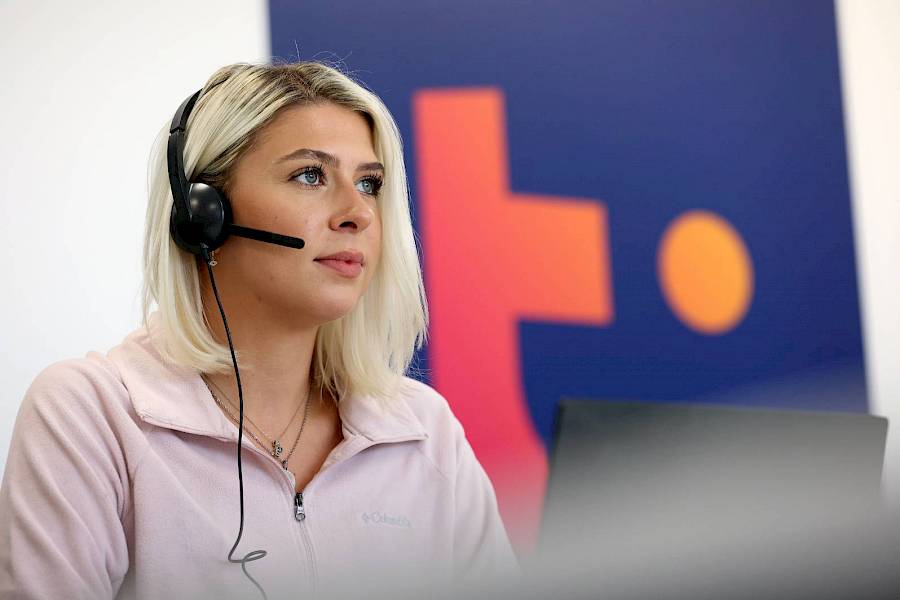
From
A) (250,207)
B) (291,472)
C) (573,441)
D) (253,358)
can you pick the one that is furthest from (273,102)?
(573,441)

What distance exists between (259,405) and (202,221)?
24 centimetres

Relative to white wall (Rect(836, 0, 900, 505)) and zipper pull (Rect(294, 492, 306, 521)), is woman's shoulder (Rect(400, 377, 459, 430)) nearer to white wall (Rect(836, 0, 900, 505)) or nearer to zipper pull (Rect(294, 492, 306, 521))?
zipper pull (Rect(294, 492, 306, 521))

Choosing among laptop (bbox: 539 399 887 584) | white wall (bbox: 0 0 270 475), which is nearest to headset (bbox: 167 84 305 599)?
laptop (bbox: 539 399 887 584)

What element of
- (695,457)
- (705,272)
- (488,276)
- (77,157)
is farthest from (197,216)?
(705,272)

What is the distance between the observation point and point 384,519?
129cm

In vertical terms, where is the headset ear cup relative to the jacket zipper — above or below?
above

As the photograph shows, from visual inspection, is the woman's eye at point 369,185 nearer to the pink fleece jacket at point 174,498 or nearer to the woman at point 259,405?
the woman at point 259,405

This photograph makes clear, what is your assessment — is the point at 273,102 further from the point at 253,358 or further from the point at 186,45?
the point at 186,45

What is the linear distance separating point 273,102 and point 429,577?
1.13 metres

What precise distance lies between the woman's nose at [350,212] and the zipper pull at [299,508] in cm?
34

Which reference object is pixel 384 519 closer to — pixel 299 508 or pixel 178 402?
pixel 299 508

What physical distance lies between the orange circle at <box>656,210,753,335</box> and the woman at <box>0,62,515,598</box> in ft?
3.28

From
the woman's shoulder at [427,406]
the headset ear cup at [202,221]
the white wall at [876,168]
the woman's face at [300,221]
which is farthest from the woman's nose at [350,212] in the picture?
the white wall at [876,168]

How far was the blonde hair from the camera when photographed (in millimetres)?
1283
